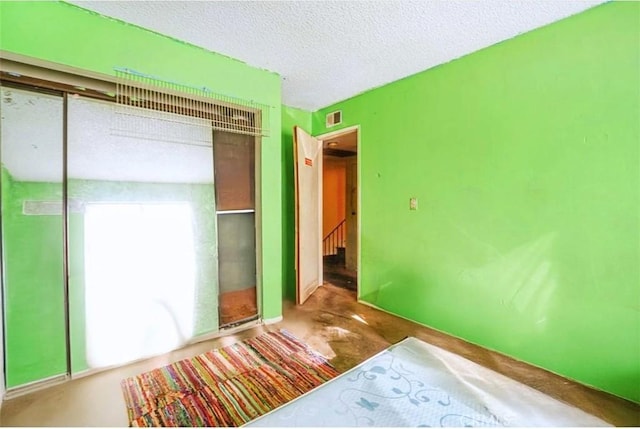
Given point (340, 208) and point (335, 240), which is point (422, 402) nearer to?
point (335, 240)

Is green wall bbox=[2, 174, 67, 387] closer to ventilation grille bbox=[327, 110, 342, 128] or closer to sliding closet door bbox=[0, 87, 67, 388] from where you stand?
sliding closet door bbox=[0, 87, 67, 388]

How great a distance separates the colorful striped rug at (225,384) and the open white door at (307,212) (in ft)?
3.56

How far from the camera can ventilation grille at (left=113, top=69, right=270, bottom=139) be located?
1965 millimetres

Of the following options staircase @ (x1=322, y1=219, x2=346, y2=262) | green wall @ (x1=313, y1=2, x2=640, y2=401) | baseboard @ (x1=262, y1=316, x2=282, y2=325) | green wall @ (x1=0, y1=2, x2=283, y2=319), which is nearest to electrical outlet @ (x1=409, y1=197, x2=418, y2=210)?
green wall @ (x1=313, y1=2, x2=640, y2=401)

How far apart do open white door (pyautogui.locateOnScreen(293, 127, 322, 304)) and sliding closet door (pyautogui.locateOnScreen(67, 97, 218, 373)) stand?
3.28 ft

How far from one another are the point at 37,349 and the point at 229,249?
1.36 m

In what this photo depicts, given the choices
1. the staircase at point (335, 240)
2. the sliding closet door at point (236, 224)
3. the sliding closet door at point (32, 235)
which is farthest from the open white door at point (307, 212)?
the staircase at point (335, 240)

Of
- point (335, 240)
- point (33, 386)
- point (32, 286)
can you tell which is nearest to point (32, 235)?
point (32, 286)

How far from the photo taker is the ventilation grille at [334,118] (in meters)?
3.41

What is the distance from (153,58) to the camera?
2.04m

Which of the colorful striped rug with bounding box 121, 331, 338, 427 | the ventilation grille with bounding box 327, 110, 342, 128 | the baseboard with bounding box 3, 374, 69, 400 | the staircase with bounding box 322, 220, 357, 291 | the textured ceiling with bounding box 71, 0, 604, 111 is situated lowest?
the colorful striped rug with bounding box 121, 331, 338, 427

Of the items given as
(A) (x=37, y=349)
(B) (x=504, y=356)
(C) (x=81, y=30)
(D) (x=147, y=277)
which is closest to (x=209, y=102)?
(C) (x=81, y=30)

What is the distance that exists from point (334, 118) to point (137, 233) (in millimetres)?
2475

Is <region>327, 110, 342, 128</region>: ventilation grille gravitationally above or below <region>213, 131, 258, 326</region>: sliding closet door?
above
